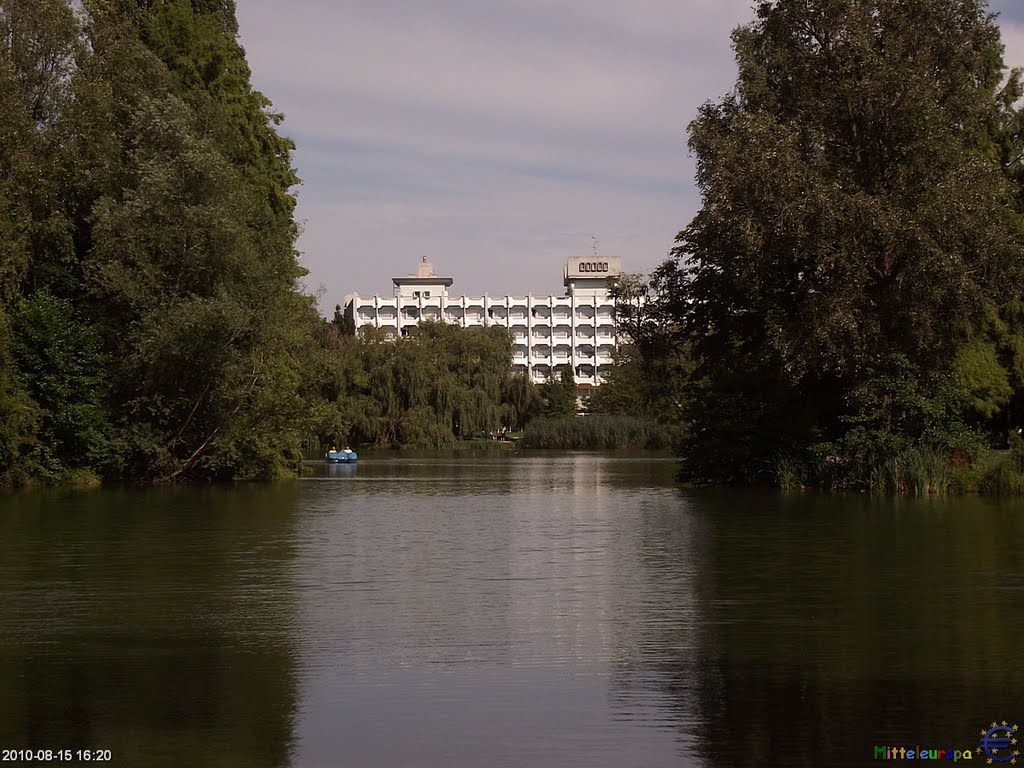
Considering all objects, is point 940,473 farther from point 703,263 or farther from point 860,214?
point 703,263

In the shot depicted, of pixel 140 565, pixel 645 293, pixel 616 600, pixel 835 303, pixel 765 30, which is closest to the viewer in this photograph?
pixel 616 600

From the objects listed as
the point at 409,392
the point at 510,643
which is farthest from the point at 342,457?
the point at 510,643

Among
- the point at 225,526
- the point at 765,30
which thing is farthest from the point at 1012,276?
the point at 225,526

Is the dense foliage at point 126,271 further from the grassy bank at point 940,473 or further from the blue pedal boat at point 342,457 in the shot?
the blue pedal boat at point 342,457

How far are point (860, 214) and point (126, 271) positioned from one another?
26.0 m

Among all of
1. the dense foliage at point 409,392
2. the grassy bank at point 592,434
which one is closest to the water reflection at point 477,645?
the dense foliage at point 409,392

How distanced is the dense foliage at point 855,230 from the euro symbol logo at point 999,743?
29.5 meters

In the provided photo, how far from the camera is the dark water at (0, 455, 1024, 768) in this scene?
10344 millimetres

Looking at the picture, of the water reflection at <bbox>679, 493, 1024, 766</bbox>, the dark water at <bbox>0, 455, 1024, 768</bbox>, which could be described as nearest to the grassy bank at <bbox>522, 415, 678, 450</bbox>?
the dark water at <bbox>0, 455, 1024, 768</bbox>

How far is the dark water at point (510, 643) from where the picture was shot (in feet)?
33.9

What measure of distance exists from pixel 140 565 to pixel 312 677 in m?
10.6

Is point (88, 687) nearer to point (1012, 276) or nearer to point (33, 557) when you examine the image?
point (33, 557)

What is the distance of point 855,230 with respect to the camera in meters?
39.1

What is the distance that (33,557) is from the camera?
23.7 metres
